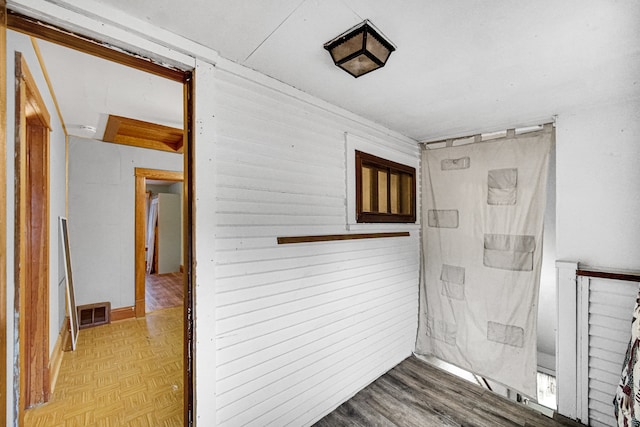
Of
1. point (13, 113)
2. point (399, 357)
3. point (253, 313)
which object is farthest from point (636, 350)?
point (13, 113)

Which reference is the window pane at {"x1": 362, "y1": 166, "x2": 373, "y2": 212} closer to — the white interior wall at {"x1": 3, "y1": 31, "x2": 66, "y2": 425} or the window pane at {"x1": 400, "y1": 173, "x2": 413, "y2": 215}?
the window pane at {"x1": 400, "y1": 173, "x2": 413, "y2": 215}

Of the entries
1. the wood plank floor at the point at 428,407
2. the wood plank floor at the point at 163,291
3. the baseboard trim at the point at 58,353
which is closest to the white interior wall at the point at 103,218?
the baseboard trim at the point at 58,353

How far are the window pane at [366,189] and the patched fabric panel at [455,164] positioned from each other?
2.92ft

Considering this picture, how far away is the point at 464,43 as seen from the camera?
1409 mm

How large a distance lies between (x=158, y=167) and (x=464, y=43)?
4137 millimetres

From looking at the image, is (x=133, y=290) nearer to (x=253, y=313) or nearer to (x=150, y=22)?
(x=253, y=313)

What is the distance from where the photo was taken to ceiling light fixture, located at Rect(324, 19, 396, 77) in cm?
131

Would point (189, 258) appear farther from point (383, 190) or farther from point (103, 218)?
point (103, 218)

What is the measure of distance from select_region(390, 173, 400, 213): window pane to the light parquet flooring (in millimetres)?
2537

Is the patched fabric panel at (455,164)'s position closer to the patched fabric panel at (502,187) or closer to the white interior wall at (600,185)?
the patched fabric panel at (502,187)

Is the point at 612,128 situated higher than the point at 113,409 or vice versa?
the point at 612,128

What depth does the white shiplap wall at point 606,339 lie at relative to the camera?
78.2 inches

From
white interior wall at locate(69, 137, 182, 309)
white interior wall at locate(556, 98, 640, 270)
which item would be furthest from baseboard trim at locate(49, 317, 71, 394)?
white interior wall at locate(556, 98, 640, 270)

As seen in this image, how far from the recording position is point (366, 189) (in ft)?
8.75
